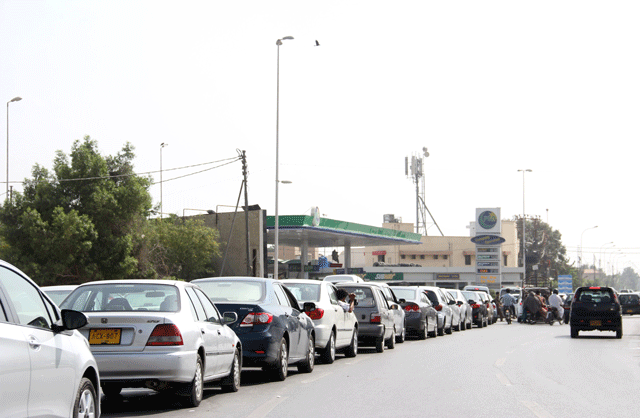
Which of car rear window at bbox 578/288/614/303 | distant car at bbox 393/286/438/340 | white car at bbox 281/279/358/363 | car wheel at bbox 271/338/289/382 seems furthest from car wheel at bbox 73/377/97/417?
car rear window at bbox 578/288/614/303

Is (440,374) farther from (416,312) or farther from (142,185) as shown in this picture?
(142,185)

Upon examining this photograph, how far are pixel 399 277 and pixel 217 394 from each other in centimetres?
6465

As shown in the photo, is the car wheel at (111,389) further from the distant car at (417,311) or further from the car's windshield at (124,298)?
the distant car at (417,311)

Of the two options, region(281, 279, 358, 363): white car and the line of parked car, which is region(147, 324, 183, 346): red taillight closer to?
the line of parked car

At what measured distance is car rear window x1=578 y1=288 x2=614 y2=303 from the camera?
2745 centimetres

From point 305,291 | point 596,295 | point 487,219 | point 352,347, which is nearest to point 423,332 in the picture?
point 596,295

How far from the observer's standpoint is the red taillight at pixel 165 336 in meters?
9.39

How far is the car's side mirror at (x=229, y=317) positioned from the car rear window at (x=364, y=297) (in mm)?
8851

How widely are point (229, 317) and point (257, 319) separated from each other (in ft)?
3.98

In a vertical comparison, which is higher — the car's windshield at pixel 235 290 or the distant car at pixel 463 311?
the car's windshield at pixel 235 290

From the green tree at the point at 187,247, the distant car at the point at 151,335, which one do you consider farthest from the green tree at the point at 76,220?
the distant car at the point at 151,335

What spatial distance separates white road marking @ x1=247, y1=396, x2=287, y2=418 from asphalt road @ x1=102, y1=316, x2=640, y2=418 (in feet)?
0.04

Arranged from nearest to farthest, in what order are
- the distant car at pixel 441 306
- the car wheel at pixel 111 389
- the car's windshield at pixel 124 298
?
the car wheel at pixel 111 389 → the car's windshield at pixel 124 298 → the distant car at pixel 441 306

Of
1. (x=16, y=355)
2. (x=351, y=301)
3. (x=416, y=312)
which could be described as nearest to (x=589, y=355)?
(x=351, y=301)
